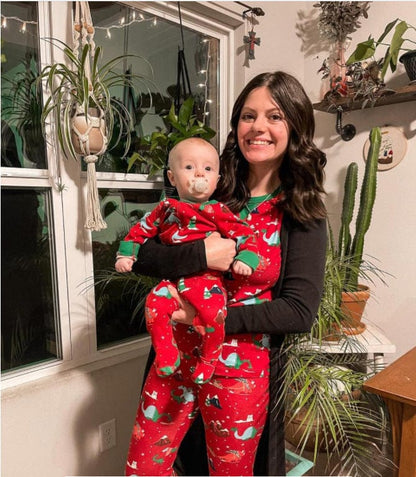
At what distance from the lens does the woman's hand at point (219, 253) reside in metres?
1.02

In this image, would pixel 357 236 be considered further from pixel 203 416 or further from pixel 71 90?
pixel 71 90

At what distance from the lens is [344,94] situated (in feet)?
6.25

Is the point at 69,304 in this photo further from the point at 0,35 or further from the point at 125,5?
the point at 125,5

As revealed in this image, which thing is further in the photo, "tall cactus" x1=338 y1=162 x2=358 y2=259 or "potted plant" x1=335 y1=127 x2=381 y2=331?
A: "tall cactus" x1=338 y1=162 x2=358 y2=259

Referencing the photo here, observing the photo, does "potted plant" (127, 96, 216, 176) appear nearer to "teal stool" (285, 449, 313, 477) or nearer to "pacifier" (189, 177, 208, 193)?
"pacifier" (189, 177, 208, 193)

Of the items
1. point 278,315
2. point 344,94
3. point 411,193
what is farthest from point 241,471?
point 344,94

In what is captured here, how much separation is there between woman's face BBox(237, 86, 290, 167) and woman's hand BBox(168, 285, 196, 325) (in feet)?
1.65

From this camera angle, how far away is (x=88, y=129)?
1340 millimetres

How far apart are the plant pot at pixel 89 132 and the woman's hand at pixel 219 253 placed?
0.66m

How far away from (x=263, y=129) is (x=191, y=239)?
1.35 feet

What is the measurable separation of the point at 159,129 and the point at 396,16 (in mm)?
1435

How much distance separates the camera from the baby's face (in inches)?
42.9

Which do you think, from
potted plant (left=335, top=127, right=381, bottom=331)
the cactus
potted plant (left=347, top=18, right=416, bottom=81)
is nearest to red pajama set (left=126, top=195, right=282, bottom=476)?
potted plant (left=335, top=127, right=381, bottom=331)

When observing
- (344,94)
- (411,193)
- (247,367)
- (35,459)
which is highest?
(344,94)
